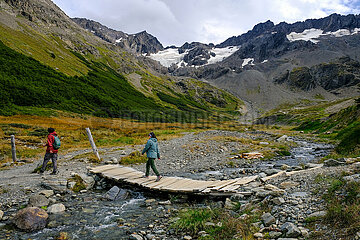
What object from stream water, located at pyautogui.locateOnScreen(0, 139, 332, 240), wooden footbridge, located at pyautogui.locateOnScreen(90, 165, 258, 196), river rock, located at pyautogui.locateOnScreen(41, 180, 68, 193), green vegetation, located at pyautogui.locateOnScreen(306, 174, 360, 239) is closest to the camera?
green vegetation, located at pyautogui.locateOnScreen(306, 174, 360, 239)

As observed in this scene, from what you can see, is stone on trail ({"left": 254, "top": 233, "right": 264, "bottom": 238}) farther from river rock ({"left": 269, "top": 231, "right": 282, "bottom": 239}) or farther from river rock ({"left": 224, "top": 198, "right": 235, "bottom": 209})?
river rock ({"left": 224, "top": 198, "right": 235, "bottom": 209})

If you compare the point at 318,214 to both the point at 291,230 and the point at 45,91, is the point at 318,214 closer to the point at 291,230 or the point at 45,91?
the point at 291,230

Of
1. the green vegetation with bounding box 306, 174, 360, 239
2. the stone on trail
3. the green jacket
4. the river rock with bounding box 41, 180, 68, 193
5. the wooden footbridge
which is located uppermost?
the green jacket

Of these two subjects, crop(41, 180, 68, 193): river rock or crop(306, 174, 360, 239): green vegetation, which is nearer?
crop(306, 174, 360, 239): green vegetation

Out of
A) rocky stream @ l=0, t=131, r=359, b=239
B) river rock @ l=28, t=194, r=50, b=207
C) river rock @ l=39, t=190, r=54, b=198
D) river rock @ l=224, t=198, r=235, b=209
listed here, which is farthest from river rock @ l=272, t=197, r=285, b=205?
river rock @ l=39, t=190, r=54, b=198

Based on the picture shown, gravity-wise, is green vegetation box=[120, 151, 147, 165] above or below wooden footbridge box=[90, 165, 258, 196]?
below

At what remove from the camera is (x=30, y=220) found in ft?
29.0

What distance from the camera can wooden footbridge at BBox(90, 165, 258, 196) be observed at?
11.6 metres

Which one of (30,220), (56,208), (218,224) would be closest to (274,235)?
(218,224)

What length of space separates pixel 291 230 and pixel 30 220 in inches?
391

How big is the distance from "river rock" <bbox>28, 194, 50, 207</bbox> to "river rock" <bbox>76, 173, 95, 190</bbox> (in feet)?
10.2

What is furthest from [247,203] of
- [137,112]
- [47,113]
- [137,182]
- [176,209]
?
[137,112]

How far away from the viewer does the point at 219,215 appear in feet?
29.8

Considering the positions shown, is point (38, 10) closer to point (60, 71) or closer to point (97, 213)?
point (60, 71)
